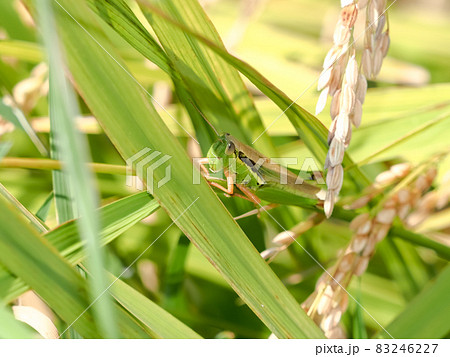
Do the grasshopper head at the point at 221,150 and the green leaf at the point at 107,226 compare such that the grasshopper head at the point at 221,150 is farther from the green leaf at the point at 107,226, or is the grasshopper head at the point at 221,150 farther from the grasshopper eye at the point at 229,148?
the green leaf at the point at 107,226

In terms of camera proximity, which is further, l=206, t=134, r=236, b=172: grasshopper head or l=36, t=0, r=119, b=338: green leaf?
l=206, t=134, r=236, b=172: grasshopper head

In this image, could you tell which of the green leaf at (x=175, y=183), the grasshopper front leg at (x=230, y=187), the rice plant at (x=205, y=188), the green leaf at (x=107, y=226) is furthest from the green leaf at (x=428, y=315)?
the green leaf at (x=107, y=226)

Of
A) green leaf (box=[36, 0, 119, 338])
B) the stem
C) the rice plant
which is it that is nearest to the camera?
green leaf (box=[36, 0, 119, 338])

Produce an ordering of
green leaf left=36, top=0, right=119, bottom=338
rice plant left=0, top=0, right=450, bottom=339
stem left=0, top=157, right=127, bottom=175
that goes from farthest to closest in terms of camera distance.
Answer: stem left=0, top=157, right=127, bottom=175 → rice plant left=0, top=0, right=450, bottom=339 → green leaf left=36, top=0, right=119, bottom=338

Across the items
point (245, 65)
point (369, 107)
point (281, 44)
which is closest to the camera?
point (245, 65)

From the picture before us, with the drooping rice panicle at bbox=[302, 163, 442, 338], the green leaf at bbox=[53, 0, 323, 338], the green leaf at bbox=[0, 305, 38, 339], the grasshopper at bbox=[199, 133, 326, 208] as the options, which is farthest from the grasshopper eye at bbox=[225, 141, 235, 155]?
the green leaf at bbox=[0, 305, 38, 339]

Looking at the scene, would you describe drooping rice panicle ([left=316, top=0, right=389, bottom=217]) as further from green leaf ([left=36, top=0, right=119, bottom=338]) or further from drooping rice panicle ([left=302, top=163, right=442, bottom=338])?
green leaf ([left=36, top=0, right=119, bottom=338])
